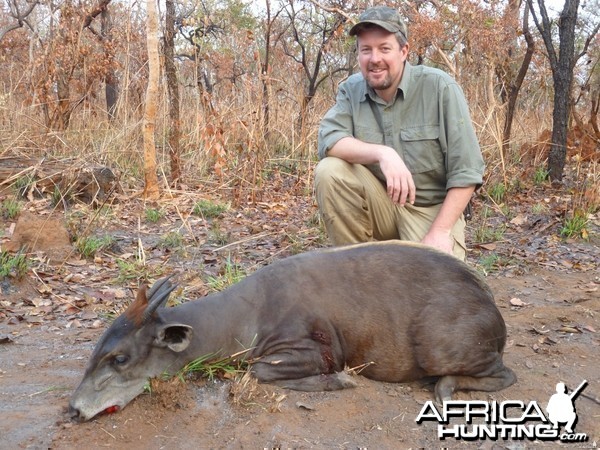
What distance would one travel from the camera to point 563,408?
3602mm

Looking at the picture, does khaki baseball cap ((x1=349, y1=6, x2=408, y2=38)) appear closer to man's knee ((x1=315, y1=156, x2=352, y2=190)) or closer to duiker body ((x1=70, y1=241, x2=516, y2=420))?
man's knee ((x1=315, y1=156, x2=352, y2=190))

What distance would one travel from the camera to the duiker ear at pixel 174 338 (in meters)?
3.46

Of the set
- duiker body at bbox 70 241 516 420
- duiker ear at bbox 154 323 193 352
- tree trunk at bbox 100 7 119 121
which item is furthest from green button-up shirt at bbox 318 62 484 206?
tree trunk at bbox 100 7 119 121

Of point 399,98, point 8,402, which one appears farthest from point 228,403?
point 399,98

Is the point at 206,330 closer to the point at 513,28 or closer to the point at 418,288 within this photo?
the point at 418,288

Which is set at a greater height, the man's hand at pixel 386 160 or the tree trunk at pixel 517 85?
the tree trunk at pixel 517 85

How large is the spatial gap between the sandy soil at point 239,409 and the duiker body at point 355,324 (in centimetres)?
12

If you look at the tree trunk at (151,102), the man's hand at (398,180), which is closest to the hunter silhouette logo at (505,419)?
the man's hand at (398,180)

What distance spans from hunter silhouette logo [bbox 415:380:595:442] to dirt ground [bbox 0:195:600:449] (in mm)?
49

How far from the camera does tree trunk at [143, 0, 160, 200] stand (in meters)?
7.53

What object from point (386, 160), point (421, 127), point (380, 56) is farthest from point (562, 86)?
point (386, 160)

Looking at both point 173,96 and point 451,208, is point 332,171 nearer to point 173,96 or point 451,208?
point 451,208

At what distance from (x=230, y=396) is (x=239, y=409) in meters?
0.10

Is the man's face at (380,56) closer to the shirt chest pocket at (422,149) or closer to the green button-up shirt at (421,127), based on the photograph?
the green button-up shirt at (421,127)
